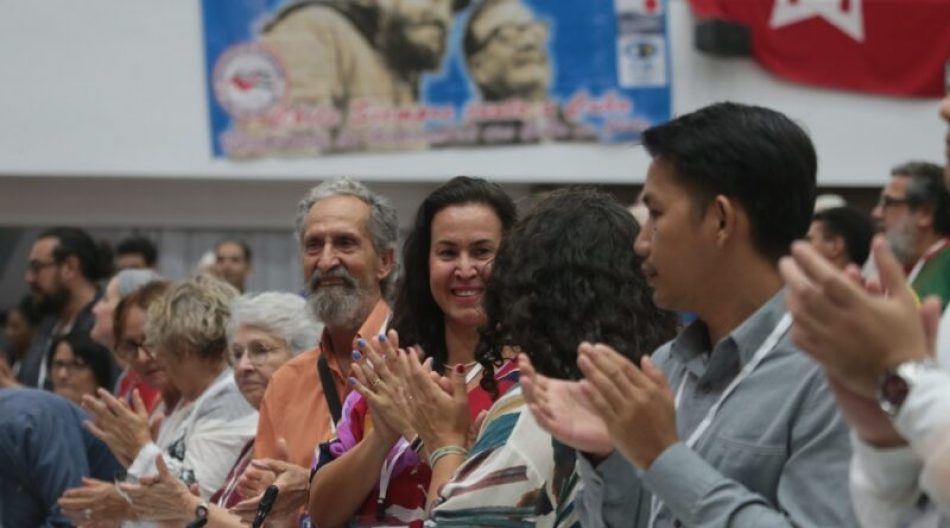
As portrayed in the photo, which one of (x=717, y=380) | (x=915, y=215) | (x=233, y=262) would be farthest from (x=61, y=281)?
(x=717, y=380)

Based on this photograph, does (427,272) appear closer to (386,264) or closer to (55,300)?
(386,264)

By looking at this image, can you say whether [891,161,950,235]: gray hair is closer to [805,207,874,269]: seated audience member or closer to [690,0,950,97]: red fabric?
[805,207,874,269]: seated audience member

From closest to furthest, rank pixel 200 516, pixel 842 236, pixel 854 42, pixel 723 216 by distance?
1. pixel 723 216
2. pixel 200 516
3. pixel 842 236
4. pixel 854 42

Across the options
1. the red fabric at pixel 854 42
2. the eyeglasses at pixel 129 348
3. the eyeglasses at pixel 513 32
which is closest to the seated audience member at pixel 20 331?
the eyeglasses at pixel 513 32

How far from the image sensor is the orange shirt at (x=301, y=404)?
168 inches

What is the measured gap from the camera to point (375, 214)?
179 inches

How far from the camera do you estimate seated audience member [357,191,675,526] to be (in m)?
2.99

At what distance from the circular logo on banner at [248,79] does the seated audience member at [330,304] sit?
7.02 metres

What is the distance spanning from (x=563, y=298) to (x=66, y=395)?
425 centimetres

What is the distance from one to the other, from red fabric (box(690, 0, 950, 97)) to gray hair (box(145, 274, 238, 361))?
23.0 feet

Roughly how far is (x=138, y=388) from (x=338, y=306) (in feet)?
8.26

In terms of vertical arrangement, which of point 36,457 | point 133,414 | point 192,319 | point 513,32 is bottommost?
point 36,457

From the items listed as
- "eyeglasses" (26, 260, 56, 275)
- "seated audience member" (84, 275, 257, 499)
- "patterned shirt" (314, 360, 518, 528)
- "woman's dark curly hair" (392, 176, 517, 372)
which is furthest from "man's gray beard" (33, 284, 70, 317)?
"patterned shirt" (314, 360, 518, 528)

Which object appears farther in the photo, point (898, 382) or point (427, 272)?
point (427, 272)
